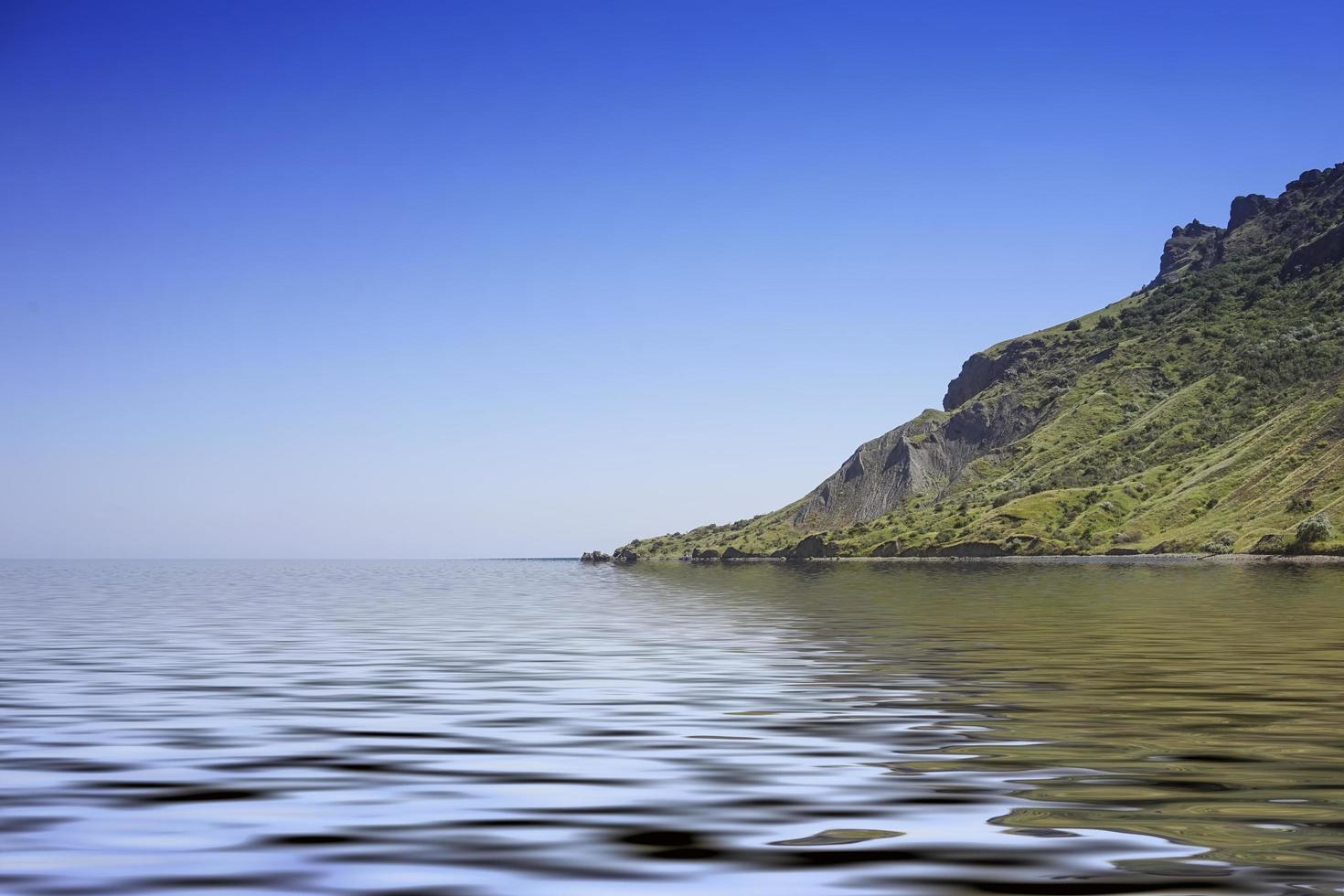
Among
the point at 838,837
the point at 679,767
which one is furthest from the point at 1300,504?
the point at 838,837

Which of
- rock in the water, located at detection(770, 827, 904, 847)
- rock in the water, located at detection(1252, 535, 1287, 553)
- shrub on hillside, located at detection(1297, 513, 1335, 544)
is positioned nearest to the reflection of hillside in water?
rock in the water, located at detection(770, 827, 904, 847)

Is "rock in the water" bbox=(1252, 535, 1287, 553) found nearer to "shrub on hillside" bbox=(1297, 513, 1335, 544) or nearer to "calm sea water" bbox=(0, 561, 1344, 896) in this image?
"shrub on hillside" bbox=(1297, 513, 1335, 544)

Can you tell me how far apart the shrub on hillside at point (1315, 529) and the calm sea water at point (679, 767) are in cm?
14138

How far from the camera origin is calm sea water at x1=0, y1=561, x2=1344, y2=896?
11.8 metres

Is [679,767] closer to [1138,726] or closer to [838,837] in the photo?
[838,837]

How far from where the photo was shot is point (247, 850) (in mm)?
12758

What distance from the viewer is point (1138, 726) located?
72.2 feet

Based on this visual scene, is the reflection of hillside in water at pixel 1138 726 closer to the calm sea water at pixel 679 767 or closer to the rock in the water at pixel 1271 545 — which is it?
the calm sea water at pixel 679 767

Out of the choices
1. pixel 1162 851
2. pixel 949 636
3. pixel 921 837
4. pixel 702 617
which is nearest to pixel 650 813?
pixel 921 837

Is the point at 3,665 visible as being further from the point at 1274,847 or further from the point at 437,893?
the point at 1274,847

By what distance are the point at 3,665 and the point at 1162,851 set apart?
34.5 meters

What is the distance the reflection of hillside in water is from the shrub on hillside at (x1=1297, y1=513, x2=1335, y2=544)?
125631 mm

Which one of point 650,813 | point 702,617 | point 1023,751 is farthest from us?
point 702,617

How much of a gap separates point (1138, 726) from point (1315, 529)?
17028 centimetres
